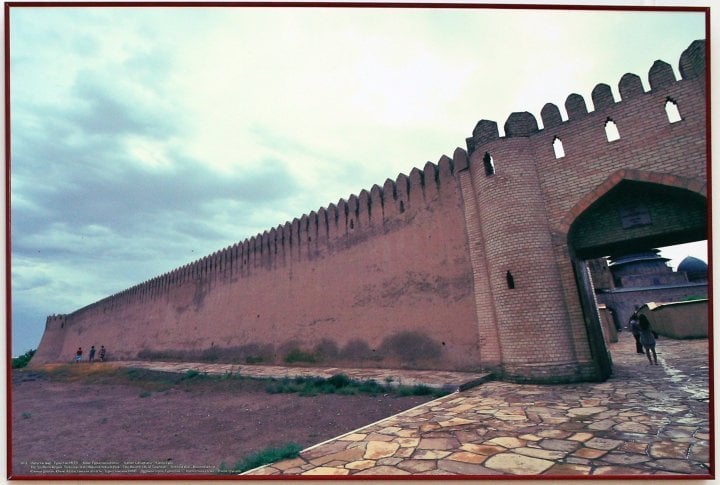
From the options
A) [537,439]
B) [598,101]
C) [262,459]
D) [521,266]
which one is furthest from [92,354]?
[598,101]

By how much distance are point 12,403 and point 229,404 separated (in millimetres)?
3746


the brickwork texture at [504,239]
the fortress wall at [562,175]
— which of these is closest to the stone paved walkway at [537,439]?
the fortress wall at [562,175]

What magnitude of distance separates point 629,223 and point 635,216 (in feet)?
0.47

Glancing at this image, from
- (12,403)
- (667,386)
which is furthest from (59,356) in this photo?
(667,386)

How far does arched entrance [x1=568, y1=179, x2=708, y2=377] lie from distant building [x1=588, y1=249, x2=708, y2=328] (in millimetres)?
17459

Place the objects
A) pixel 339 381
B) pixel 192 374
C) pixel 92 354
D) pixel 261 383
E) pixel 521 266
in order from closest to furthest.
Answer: pixel 521 266 → pixel 339 381 → pixel 261 383 → pixel 192 374 → pixel 92 354

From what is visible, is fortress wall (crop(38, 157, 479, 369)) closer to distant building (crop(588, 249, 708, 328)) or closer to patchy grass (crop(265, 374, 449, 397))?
patchy grass (crop(265, 374, 449, 397))

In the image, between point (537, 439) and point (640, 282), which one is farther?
point (640, 282)

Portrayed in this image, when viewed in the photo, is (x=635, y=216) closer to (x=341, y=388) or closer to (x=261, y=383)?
(x=341, y=388)

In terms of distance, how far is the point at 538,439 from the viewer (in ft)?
11.2

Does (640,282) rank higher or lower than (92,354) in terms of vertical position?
higher

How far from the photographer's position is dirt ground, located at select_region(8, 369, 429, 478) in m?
3.64

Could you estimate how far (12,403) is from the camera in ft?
12.6

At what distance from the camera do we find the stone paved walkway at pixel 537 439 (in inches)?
115
